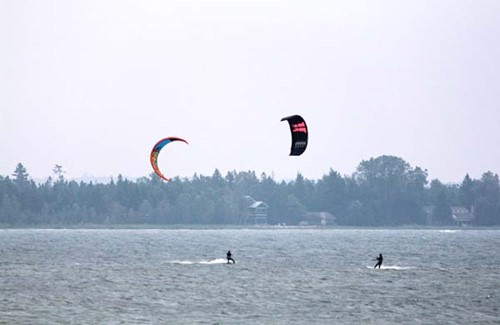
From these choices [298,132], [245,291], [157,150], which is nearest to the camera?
[245,291]

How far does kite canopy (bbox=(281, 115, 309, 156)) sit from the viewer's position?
66000 mm

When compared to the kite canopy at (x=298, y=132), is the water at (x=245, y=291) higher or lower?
lower

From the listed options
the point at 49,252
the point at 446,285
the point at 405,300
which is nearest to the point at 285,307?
the point at 405,300

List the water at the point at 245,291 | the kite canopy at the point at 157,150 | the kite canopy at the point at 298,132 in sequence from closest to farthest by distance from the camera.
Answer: the water at the point at 245,291
the kite canopy at the point at 298,132
the kite canopy at the point at 157,150

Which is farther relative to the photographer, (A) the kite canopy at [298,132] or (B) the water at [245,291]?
(A) the kite canopy at [298,132]

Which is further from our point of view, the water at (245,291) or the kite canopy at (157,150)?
the kite canopy at (157,150)

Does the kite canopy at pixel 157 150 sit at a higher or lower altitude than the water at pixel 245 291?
higher

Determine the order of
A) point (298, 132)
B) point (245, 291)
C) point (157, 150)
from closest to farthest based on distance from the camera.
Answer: point (245, 291) → point (298, 132) → point (157, 150)

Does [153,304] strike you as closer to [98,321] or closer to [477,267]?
[98,321]

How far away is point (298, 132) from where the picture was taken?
6706 centimetres

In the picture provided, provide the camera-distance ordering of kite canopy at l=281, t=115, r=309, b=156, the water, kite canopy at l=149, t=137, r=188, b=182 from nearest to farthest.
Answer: the water < kite canopy at l=281, t=115, r=309, b=156 < kite canopy at l=149, t=137, r=188, b=182

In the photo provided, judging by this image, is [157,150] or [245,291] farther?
[157,150]

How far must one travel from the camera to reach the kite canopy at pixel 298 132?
66.0 m

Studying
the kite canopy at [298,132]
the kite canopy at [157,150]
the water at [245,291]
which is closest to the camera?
the water at [245,291]
